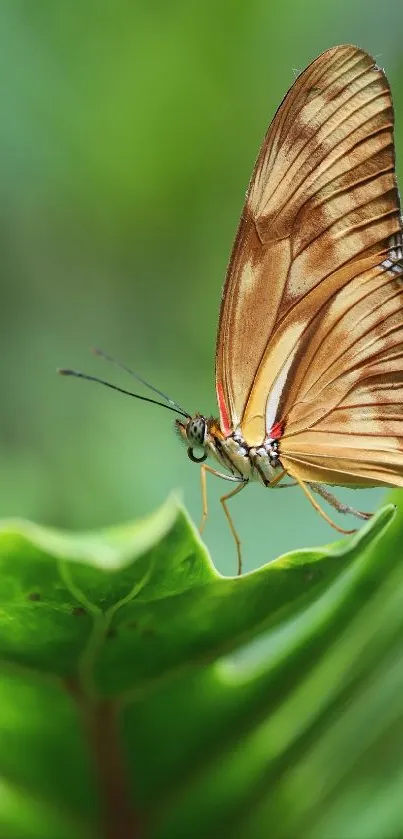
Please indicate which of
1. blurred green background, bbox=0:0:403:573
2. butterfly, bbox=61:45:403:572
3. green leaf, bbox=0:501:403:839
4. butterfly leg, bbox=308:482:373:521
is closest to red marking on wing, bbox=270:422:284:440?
butterfly, bbox=61:45:403:572

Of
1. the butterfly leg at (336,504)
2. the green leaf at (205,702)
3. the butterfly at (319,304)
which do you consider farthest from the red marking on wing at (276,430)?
the green leaf at (205,702)

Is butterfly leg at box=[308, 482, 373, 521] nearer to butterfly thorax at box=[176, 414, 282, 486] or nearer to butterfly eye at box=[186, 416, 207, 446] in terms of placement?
butterfly thorax at box=[176, 414, 282, 486]

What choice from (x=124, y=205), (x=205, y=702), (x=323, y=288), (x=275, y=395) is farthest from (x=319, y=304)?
(x=124, y=205)

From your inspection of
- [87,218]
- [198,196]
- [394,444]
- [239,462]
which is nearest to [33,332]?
[87,218]

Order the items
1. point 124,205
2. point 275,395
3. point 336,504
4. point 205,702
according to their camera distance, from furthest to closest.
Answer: point 124,205 → point 275,395 → point 336,504 → point 205,702

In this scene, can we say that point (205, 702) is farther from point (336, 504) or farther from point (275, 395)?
point (275, 395)

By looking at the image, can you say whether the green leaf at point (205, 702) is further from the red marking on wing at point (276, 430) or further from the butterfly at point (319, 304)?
the red marking on wing at point (276, 430)

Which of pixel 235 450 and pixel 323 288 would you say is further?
pixel 235 450
